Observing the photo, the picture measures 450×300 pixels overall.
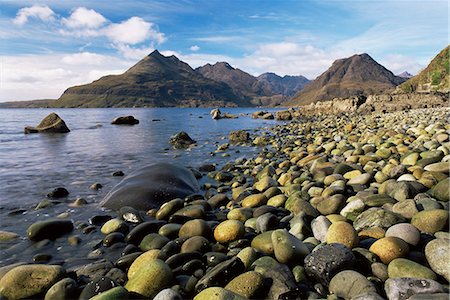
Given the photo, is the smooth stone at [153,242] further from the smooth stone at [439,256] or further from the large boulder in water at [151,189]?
the smooth stone at [439,256]

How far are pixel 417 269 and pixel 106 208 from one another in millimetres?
7241

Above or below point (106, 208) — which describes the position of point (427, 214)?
above

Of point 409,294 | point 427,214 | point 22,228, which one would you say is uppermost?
point 427,214

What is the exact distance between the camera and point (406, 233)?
4.14m

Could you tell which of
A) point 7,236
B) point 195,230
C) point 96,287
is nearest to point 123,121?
point 7,236

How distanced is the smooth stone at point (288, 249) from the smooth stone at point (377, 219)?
1.30 m

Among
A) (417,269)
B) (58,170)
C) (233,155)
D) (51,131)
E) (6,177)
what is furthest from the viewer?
(51,131)

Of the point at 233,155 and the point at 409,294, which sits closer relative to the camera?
the point at 409,294

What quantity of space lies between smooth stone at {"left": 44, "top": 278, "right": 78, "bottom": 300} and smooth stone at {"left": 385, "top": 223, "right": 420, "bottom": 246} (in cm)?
451

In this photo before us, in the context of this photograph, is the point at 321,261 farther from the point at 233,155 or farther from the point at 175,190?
the point at 233,155

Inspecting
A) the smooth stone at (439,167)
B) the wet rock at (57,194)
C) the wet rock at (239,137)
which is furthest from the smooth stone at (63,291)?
the wet rock at (239,137)

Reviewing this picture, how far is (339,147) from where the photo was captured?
12.8 m

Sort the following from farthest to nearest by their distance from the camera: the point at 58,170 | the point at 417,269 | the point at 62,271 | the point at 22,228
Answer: the point at 58,170 < the point at 22,228 < the point at 62,271 < the point at 417,269

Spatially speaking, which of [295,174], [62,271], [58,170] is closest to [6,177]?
[58,170]
